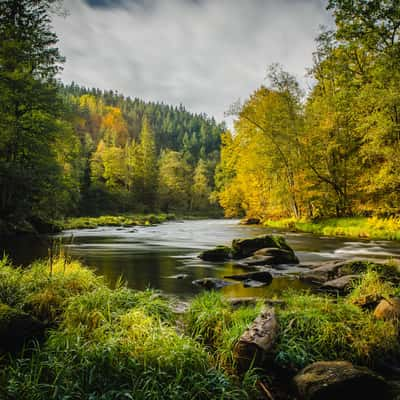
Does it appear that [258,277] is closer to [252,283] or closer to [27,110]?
[252,283]

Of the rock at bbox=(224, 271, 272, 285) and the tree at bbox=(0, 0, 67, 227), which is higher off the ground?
the tree at bbox=(0, 0, 67, 227)

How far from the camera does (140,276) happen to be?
33.9ft

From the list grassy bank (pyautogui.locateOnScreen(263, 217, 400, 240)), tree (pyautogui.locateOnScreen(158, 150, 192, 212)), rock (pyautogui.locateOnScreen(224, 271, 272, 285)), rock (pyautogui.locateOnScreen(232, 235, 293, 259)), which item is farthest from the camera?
tree (pyautogui.locateOnScreen(158, 150, 192, 212))

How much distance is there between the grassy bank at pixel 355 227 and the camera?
20.2m

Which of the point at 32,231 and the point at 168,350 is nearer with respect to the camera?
the point at 168,350

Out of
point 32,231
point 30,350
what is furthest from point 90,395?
point 32,231

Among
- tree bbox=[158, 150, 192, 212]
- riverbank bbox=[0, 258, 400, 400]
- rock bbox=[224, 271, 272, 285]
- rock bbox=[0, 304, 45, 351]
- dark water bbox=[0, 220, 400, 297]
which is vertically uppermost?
tree bbox=[158, 150, 192, 212]

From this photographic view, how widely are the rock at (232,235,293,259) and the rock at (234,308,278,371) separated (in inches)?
Answer: 366

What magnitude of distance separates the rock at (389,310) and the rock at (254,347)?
2.08m

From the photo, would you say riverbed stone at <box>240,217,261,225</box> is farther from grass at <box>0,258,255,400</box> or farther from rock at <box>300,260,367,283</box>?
grass at <box>0,258,255,400</box>

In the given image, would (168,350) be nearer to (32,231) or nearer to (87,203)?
(32,231)

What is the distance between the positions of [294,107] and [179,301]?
2428cm

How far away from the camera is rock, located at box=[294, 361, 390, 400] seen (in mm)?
3680

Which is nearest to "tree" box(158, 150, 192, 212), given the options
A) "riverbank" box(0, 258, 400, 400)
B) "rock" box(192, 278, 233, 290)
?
A: "rock" box(192, 278, 233, 290)
